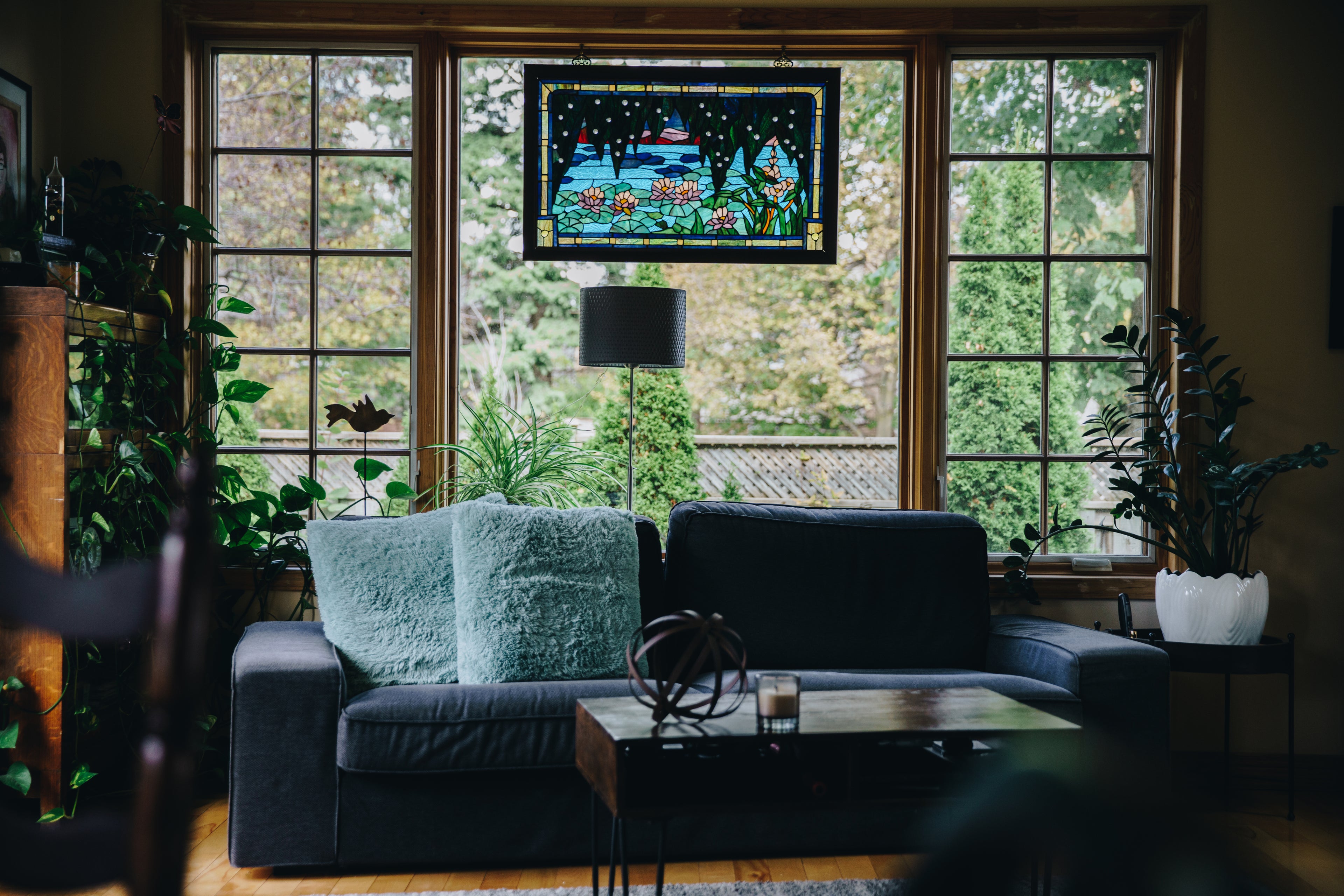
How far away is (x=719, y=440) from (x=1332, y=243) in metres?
5.40

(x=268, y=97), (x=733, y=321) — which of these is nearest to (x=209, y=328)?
(x=268, y=97)

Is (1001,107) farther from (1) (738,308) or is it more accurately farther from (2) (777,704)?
(1) (738,308)

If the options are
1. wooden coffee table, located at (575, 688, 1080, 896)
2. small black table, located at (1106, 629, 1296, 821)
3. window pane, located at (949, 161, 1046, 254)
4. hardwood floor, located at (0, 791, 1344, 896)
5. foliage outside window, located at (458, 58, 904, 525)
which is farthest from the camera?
foliage outside window, located at (458, 58, 904, 525)

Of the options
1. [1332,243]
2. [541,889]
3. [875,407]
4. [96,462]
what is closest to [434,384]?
[96,462]

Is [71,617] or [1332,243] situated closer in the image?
[71,617]

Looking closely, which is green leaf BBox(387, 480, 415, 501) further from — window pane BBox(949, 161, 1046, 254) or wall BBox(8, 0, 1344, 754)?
window pane BBox(949, 161, 1046, 254)

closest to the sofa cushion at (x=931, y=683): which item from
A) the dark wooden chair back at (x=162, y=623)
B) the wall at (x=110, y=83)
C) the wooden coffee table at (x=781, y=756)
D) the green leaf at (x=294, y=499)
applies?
the wooden coffee table at (x=781, y=756)

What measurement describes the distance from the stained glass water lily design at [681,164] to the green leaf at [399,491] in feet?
3.04

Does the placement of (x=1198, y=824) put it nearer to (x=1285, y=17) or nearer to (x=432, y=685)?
(x=432, y=685)

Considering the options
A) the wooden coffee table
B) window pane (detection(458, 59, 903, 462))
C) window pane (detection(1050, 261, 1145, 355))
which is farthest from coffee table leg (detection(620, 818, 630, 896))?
window pane (detection(458, 59, 903, 462))

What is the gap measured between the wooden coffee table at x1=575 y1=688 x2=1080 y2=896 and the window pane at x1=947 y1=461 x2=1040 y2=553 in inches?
57.3

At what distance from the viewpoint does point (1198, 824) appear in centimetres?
55

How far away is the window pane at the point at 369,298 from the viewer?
11.7 feet

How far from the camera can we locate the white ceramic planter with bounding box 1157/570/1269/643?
3062 millimetres
